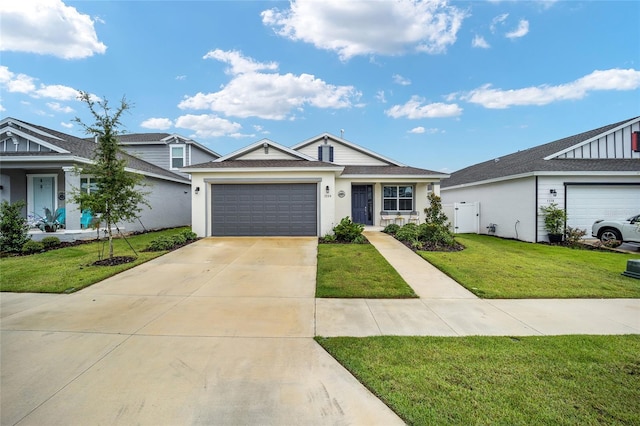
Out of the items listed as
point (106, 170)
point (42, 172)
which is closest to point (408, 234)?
point (106, 170)

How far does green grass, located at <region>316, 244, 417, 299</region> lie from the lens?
5.59 meters

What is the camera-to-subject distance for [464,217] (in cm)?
1538

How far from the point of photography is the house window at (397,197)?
15.5 meters

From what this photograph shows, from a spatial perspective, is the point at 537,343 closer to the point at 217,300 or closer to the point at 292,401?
the point at 292,401

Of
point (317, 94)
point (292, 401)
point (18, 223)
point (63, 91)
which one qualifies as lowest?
point (292, 401)

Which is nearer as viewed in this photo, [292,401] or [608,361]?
[292,401]

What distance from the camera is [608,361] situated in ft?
10.3

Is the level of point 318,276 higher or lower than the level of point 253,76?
lower

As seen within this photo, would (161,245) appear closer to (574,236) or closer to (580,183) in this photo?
(574,236)

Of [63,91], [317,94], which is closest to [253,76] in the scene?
[317,94]

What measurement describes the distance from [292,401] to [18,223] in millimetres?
12014

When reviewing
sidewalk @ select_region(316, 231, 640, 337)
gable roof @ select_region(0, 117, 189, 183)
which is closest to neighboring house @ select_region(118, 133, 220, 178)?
gable roof @ select_region(0, 117, 189, 183)

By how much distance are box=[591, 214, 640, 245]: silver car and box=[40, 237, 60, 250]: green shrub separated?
20.9 metres

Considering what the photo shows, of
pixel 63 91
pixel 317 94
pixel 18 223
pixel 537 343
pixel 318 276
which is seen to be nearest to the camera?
pixel 537 343
